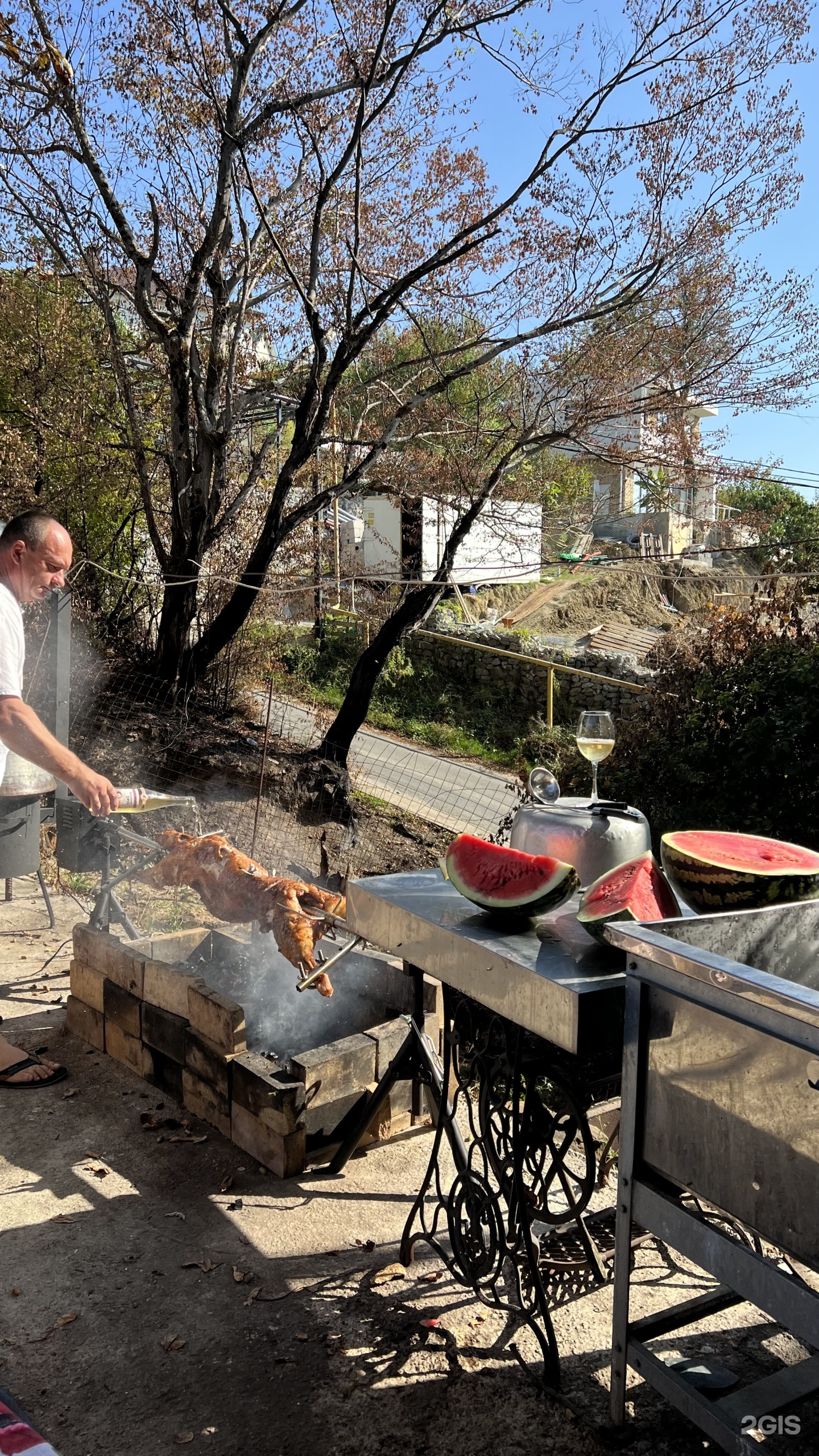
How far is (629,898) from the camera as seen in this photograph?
88.0 inches

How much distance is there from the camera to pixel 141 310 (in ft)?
29.6

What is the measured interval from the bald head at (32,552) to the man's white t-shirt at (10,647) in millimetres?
164

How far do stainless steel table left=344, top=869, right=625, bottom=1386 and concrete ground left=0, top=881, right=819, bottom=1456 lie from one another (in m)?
0.16

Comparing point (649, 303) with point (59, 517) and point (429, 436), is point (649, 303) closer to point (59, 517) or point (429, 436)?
point (429, 436)

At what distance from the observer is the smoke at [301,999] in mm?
4148

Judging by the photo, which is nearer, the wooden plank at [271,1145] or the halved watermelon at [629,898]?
the halved watermelon at [629,898]

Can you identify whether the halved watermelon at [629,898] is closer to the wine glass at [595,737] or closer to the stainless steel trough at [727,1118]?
the stainless steel trough at [727,1118]

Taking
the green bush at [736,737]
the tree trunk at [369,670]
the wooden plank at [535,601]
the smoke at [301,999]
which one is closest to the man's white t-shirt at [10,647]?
the smoke at [301,999]

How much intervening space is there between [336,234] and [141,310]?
2660mm

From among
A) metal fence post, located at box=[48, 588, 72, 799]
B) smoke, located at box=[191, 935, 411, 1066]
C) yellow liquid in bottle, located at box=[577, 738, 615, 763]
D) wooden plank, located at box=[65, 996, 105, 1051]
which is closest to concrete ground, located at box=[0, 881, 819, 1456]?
smoke, located at box=[191, 935, 411, 1066]

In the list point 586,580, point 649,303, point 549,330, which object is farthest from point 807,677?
point 586,580

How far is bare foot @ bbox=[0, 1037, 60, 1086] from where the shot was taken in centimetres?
414

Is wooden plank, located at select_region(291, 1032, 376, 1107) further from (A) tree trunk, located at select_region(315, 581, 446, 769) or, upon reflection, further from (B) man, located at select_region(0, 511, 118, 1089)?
(A) tree trunk, located at select_region(315, 581, 446, 769)

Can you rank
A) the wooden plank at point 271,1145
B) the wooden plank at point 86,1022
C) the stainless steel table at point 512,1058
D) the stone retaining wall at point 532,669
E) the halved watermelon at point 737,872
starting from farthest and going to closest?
the stone retaining wall at point 532,669 < the wooden plank at point 86,1022 < the wooden plank at point 271,1145 < the halved watermelon at point 737,872 < the stainless steel table at point 512,1058
